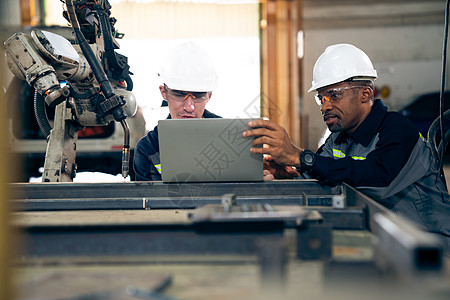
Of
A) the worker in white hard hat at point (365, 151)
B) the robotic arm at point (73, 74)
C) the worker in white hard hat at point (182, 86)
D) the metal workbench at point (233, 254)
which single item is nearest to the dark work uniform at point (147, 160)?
the worker in white hard hat at point (182, 86)

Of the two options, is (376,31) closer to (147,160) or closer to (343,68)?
(343,68)

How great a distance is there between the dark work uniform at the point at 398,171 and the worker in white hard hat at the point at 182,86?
2.92 ft

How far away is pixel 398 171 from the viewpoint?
210cm

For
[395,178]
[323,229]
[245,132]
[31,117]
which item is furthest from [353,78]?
[31,117]

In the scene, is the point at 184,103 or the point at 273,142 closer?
the point at 273,142

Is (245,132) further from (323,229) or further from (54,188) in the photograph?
(54,188)

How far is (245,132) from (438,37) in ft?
30.1

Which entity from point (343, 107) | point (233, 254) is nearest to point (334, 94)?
point (343, 107)

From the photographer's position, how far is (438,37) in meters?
9.36

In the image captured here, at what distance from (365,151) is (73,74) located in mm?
1582

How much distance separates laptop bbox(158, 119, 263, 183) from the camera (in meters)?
1.69

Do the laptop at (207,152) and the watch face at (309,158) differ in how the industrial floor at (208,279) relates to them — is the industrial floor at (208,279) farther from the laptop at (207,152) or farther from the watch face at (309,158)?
the watch face at (309,158)

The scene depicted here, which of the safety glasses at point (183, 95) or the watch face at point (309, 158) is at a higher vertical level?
the safety glasses at point (183, 95)

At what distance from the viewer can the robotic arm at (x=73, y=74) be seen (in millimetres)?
2096
